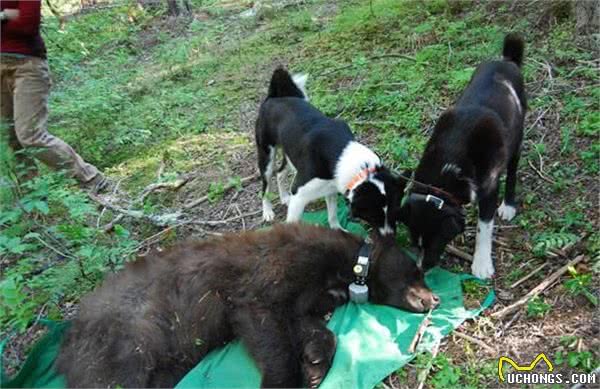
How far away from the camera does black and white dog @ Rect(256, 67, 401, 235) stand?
4465 millimetres

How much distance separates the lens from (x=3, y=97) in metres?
6.44

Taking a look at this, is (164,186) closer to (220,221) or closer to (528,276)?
(220,221)

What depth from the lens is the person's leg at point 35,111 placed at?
6246 mm

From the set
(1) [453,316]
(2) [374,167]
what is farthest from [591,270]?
(2) [374,167]

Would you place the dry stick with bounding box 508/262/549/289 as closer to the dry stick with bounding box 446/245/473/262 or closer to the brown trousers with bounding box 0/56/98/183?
the dry stick with bounding box 446/245/473/262

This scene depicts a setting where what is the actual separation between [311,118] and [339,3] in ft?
22.6

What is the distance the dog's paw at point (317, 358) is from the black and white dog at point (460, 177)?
1.06 metres

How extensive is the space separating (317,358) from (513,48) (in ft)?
11.1

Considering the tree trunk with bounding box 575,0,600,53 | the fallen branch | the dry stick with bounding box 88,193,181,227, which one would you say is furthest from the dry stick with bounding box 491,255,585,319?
the fallen branch

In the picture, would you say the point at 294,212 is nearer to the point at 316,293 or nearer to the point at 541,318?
the point at 316,293

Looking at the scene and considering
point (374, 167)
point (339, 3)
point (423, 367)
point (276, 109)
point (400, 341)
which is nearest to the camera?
point (423, 367)

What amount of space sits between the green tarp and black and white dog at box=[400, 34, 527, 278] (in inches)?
17.0

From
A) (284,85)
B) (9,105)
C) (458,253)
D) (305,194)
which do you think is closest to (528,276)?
(458,253)

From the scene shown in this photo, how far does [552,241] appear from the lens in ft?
13.2
